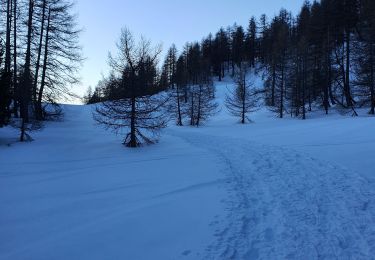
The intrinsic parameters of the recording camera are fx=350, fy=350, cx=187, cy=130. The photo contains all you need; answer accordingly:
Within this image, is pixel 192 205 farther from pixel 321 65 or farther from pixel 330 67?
pixel 321 65

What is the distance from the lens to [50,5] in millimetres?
26734

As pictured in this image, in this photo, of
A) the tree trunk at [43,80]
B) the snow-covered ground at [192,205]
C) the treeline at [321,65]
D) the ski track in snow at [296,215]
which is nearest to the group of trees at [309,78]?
the treeline at [321,65]

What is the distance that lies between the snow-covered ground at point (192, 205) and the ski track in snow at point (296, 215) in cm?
2

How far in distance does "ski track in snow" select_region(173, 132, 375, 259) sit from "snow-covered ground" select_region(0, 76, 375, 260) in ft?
0.07

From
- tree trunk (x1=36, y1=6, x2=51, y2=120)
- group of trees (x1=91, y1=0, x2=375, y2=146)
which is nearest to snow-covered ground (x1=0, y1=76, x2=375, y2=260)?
group of trees (x1=91, y1=0, x2=375, y2=146)

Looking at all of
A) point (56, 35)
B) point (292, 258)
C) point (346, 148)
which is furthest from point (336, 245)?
point (56, 35)

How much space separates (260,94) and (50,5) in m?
38.2

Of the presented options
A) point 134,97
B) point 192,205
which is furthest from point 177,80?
point 192,205

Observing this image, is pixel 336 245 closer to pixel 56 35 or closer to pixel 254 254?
pixel 254 254

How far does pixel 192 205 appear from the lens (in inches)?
309

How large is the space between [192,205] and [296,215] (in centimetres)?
226

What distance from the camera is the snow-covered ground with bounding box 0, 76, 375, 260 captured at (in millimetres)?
5641

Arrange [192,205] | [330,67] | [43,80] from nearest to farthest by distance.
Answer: [192,205] → [43,80] → [330,67]

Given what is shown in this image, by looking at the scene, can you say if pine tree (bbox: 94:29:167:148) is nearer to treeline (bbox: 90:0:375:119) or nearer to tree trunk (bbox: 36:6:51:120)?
treeline (bbox: 90:0:375:119)
